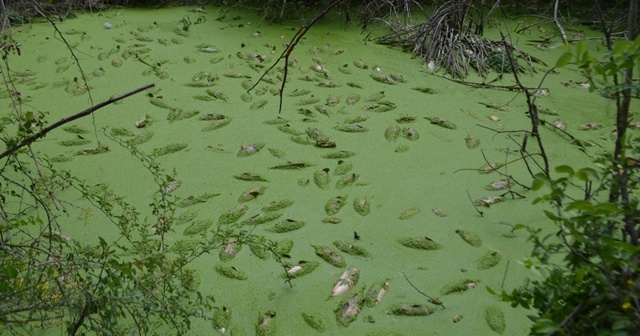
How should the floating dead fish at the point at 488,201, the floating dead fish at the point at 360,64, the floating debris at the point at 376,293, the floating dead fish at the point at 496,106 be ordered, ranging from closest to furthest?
the floating debris at the point at 376,293 → the floating dead fish at the point at 488,201 → the floating dead fish at the point at 496,106 → the floating dead fish at the point at 360,64

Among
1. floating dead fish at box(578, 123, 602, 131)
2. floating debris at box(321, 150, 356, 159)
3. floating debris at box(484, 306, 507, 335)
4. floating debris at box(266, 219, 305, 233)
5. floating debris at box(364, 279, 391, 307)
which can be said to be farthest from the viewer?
floating dead fish at box(578, 123, 602, 131)

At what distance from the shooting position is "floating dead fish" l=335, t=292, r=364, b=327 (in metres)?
1.76

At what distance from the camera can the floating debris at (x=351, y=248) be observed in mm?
2000

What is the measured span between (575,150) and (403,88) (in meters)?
0.86

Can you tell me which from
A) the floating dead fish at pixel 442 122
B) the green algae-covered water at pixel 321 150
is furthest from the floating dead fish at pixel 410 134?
the floating dead fish at pixel 442 122

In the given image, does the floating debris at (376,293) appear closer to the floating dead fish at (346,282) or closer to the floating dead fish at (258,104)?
the floating dead fish at (346,282)

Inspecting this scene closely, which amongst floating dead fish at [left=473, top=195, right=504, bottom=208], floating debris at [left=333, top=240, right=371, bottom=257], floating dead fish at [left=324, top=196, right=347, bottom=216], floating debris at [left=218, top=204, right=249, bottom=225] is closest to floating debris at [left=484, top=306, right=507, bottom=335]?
floating debris at [left=333, top=240, right=371, bottom=257]

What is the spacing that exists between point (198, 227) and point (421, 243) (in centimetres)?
76

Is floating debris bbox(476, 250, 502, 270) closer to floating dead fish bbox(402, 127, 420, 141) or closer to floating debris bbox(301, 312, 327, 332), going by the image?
floating debris bbox(301, 312, 327, 332)

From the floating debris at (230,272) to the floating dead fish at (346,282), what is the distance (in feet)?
0.92

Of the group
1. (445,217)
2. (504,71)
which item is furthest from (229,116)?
(504,71)

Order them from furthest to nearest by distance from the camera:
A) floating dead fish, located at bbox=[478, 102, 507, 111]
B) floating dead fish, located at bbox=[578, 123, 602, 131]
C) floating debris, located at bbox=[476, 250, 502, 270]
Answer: floating dead fish, located at bbox=[478, 102, 507, 111]
floating dead fish, located at bbox=[578, 123, 602, 131]
floating debris, located at bbox=[476, 250, 502, 270]

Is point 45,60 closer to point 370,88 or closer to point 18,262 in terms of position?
point 370,88

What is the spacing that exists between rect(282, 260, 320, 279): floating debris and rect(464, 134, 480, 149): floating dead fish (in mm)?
958
